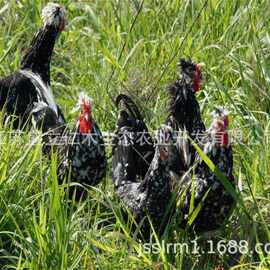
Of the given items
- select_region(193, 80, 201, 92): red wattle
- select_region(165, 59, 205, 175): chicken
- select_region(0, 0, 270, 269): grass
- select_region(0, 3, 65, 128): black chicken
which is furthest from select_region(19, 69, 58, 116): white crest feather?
select_region(193, 80, 201, 92): red wattle

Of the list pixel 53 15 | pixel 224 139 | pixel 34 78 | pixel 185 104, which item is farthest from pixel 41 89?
pixel 224 139

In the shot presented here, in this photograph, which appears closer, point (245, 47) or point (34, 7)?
point (245, 47)

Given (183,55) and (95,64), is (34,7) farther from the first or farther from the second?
(183,55)

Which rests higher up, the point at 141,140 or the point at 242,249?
the point at 141,140

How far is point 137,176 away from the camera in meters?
4.83

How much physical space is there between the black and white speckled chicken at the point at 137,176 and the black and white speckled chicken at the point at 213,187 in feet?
0.39

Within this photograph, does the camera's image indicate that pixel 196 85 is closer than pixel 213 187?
No

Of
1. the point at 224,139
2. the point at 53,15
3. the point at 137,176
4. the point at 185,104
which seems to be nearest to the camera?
the point at 224,139

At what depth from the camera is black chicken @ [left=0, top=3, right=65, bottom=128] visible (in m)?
5.28

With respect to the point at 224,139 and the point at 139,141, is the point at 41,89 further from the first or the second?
the point at 224,139

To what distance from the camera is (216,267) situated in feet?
13.4

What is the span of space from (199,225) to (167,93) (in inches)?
52.5

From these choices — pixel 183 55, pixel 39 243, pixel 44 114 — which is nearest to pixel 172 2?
pixel 183 55

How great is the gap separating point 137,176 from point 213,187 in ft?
2.35
